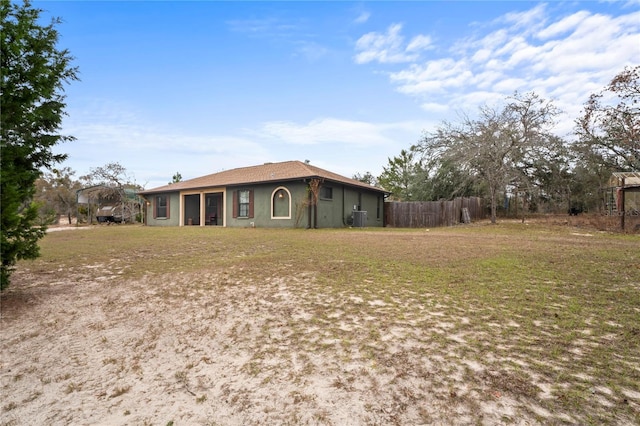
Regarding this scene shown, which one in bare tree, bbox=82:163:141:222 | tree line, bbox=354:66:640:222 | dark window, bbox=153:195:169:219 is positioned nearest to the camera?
tree line, bbox=354:66:640:222

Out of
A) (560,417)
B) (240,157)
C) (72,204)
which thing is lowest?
(560,417)

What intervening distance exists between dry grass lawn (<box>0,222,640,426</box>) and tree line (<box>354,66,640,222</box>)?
1168 cm

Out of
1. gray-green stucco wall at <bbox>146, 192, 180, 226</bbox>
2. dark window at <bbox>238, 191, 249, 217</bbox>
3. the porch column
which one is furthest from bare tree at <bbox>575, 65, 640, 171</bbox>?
gray-green stucco wall at <bbox>146, 192, 180, 226</bbox>

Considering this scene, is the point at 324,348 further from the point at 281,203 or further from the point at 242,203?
the point at 242,203

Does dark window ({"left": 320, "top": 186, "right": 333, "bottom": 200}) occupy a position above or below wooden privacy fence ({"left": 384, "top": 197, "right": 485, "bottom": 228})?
above

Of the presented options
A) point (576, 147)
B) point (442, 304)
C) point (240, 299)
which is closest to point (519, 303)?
point (442, 304)

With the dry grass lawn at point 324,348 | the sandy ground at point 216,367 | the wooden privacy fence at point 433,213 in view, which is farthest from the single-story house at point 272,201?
the sandy ground at point 216,367

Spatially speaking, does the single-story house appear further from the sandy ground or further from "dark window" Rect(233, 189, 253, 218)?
the sandy ground

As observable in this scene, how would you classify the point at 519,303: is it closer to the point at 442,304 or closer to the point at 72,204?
the point at 442,304

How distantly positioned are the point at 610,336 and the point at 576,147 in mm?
22975

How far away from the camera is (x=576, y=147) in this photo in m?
19.8

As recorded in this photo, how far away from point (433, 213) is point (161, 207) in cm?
1820

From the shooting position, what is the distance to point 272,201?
1661 cm

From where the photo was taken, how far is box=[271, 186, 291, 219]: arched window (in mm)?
16047
